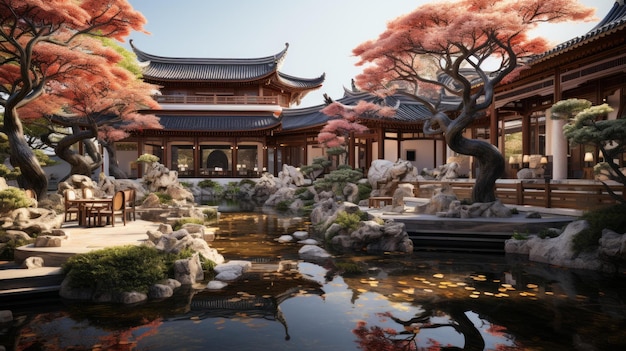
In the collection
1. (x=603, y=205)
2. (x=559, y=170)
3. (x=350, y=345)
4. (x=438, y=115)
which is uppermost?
(x=438, y=115)

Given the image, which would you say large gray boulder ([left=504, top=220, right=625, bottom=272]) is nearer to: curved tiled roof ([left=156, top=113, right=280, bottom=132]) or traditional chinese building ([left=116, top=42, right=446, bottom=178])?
traditional chinese building ([left=116, top=42, right=446, bottom=178])

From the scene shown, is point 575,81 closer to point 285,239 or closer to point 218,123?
point 285,239

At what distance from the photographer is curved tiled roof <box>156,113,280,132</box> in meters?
31.1

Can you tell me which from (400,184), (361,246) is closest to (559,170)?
(400,184)

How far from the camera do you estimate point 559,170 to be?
1385 centimetres

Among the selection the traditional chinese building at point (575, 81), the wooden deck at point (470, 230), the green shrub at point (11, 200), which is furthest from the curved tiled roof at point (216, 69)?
the green shrub at point (11, 200)

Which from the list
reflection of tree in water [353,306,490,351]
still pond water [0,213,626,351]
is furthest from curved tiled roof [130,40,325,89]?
reflection of tree in water [353,306,490,351]

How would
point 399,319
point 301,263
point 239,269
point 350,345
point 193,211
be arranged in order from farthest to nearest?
point 193,211
point 301,263
point 239,269
point 399,319
point 350,345

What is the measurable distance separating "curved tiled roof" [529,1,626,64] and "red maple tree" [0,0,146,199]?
38.8 ft

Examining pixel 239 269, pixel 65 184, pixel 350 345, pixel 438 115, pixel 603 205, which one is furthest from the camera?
pixel 65 184

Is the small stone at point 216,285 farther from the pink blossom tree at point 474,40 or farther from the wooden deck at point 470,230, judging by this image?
the pink blossom tree at point 474,40

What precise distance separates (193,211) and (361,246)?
22.3 ft

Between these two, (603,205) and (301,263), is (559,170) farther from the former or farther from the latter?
(301,263)

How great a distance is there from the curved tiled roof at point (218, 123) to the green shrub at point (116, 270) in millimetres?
24395
